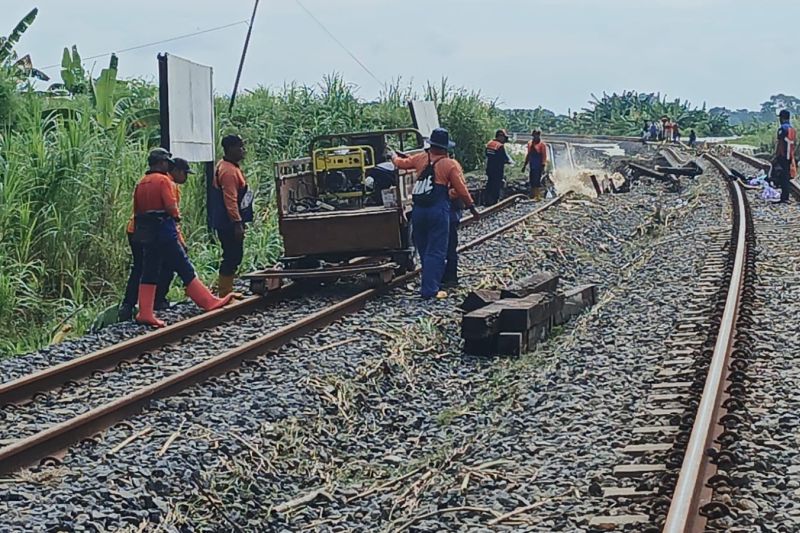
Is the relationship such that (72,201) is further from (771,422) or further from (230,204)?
(771,422)

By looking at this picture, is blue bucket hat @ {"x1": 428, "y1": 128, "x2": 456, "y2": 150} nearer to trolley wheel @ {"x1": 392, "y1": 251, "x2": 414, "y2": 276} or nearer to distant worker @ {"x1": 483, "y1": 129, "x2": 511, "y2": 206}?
trolley wheel @ {"x1": 392, "y1": 251, "x2": 414, "y2": 276}

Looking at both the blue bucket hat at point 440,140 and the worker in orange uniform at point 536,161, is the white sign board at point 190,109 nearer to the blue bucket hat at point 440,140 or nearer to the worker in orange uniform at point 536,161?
the blue bucket hat at point 440,140

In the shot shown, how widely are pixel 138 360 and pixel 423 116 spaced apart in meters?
15.6

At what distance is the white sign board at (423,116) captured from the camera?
23078mm

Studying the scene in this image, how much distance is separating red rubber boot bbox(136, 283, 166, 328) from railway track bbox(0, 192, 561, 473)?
0.39 meters

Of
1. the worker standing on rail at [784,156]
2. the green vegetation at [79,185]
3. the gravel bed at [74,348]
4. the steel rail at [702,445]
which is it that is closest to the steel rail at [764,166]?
the worker standing on rail at [784,156]

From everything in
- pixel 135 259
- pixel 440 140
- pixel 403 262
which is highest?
pixel 440 140

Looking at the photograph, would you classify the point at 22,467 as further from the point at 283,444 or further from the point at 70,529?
the point at 283,444

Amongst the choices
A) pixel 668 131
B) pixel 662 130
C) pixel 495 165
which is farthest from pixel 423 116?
pixel 662 130

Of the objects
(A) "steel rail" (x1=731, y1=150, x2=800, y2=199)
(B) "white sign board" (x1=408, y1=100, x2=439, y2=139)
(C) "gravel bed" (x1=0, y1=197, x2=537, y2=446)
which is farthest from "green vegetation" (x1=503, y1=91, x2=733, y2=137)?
(C) "gravel bed" (x1=0, y1=197, x2=537, y2=446)

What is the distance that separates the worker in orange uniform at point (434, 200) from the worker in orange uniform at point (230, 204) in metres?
1.69

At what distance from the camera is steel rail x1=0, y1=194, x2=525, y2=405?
27.0 ft

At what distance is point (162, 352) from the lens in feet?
32.1

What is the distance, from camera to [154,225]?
1101 centimetres
